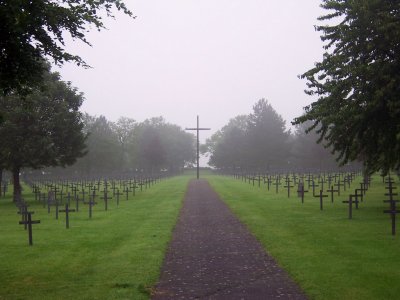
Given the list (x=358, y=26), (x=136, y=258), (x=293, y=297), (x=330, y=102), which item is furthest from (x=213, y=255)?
(x=358, y=26)

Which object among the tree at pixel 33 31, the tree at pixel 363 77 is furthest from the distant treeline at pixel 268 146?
the tree at pixel 33 31

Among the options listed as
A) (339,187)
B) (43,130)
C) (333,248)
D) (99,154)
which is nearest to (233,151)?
(99,154)

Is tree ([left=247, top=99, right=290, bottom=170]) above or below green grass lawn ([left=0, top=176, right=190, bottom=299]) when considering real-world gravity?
above

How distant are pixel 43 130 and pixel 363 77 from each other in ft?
76.8

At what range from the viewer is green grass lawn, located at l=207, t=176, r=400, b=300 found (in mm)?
8969

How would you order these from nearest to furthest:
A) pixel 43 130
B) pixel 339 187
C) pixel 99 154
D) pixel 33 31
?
pixel 33 31, pixel 43 130, pixel 339 187, pixel 99 154

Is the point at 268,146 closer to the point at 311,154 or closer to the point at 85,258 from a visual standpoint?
the point at 311,154

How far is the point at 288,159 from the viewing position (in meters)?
116

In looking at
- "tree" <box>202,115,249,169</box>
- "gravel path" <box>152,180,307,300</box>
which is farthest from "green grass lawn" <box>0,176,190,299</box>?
"tree" <box>202,115,249,169</box>

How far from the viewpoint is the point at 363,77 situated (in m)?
19.1

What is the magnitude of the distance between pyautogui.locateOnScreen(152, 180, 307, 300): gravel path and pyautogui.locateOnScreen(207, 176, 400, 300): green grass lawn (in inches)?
15.7

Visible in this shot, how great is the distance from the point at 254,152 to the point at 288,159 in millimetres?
11562

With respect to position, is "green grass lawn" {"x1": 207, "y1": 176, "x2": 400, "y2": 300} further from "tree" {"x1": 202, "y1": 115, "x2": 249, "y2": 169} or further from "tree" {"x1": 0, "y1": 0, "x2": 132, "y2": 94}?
"tree" {"x1": 202, "y1": 115, "x2": 249, "y2": 169}

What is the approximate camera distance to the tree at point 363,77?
61.0 ft
